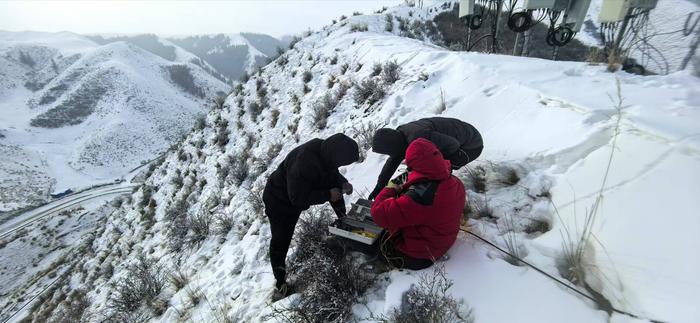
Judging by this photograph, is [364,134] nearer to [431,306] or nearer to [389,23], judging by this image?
[431,306]

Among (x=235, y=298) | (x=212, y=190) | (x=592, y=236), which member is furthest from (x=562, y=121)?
(x=212, y=190)

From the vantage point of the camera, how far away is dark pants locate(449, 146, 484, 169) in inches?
139

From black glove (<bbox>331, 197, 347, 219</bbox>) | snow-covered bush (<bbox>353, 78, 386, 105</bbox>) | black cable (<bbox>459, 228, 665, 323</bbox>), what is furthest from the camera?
snow-covered bush (<bbox>353, 78, 386, 105</bbox>)

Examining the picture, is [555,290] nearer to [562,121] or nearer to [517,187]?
[517,187]

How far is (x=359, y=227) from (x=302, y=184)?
0.73m

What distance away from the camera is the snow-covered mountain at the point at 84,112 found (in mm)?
40594

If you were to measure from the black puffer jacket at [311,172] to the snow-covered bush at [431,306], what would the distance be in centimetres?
132

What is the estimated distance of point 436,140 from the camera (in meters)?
3.38

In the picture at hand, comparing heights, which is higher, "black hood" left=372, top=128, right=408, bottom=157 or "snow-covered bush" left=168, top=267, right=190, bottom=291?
"black hood" left=372, top=128, right=408, bottom=157

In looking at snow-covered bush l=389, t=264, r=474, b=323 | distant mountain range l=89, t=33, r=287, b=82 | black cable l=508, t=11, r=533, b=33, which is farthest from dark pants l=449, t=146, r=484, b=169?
distant mountain range l=89, t=33, r=287, b=82

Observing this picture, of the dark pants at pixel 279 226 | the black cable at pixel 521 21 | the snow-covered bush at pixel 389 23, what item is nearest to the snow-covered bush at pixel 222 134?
the snow-covered bush at pixel 389 23

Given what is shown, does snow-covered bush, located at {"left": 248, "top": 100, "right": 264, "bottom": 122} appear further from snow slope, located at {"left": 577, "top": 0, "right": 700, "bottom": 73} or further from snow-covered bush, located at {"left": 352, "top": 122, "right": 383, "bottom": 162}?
snow slope, located at {"left": 577, "top": 0, "right": 700, "bottom": 73}

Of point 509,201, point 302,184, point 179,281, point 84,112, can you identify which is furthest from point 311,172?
point 84,112

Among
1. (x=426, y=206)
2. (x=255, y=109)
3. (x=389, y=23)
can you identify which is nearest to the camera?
(x=426, y=206)
